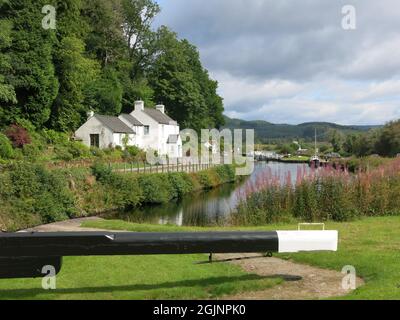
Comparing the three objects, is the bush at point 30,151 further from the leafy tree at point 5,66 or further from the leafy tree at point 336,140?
the leafy tree at point 336,140

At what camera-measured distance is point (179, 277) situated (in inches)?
329

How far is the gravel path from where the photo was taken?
7.32 meters

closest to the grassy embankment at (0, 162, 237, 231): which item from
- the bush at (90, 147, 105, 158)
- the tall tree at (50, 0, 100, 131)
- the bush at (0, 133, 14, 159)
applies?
the bush at (0, 133, 14, 159)

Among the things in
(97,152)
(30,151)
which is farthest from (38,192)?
(97,152)

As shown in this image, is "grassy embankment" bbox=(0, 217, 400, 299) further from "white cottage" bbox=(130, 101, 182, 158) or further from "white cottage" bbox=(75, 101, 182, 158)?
"white cottage" bbox=(130, 101, 182, 158)

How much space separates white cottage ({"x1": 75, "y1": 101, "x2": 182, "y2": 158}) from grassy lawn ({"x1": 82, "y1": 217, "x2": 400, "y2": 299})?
41.4 meters

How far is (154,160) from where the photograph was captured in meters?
56.2

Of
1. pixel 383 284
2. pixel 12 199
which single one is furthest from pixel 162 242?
pixel 12 199

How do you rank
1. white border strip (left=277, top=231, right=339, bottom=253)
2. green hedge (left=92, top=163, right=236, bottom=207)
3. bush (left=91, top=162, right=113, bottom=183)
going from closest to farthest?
white border strip (left=277, top=231, right=339, bottom=253) → bush (left=91, top=162, right=113, bottom=183) → green hedge (left=92, top=163, right=236, bottom=207)

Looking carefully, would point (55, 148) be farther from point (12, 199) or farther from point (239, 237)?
point (239, 237)

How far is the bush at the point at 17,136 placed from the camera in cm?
3969

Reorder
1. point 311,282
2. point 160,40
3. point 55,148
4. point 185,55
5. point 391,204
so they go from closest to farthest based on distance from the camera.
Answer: point 311,282 < point 391,204 < point 55,148 < point 160,40 < point 185,55

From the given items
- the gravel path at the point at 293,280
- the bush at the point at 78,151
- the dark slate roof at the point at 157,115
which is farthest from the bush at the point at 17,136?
the gravel path at the point at 293,280
